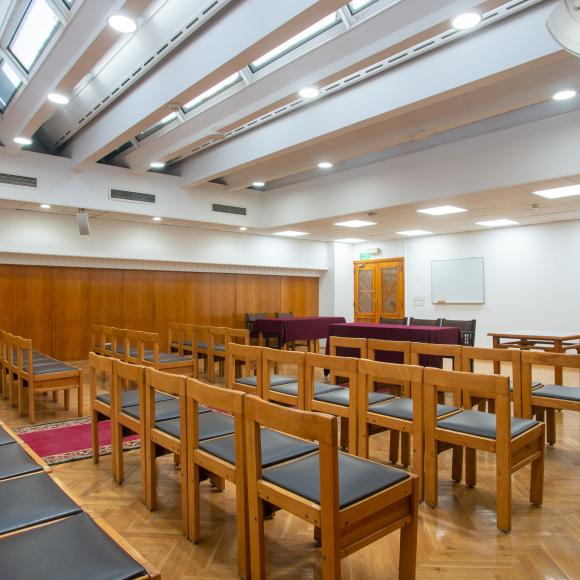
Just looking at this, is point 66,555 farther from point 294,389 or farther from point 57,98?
point 57,98

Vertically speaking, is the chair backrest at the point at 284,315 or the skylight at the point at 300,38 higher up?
the skylight at the point at 300,38

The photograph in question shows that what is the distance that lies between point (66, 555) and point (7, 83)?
17.6ft

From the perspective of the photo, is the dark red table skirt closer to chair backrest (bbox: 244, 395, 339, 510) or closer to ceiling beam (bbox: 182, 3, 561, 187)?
ceiling beam (bbox: 182, 3, 561, 187)

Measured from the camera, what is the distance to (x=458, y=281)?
10.1 m

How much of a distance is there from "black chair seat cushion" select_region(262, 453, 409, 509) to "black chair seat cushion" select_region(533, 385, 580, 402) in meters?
2.06

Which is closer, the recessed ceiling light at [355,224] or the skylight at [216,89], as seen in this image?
the skylight at [216,89]

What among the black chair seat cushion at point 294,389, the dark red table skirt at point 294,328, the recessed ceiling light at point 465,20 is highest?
the recessed ceiling light at point 465,20

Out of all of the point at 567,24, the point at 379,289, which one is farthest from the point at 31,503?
the point at 379,289

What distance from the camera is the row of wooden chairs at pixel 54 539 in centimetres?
124

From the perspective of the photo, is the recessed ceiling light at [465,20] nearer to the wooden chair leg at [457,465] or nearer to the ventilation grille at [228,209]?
the wooden chair leg at [457,465]

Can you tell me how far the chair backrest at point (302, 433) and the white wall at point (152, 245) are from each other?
710 centimetres

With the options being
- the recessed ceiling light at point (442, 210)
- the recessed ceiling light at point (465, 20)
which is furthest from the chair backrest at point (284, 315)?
the recessed ceiling light at point (465, 20)

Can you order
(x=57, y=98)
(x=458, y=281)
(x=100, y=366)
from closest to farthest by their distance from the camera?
(x=100, y=366), (x=57, y=98), (x=458, y=281)

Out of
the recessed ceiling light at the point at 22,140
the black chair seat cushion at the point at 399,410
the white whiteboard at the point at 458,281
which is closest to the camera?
the black chair seat cushion at the point at 399,410
